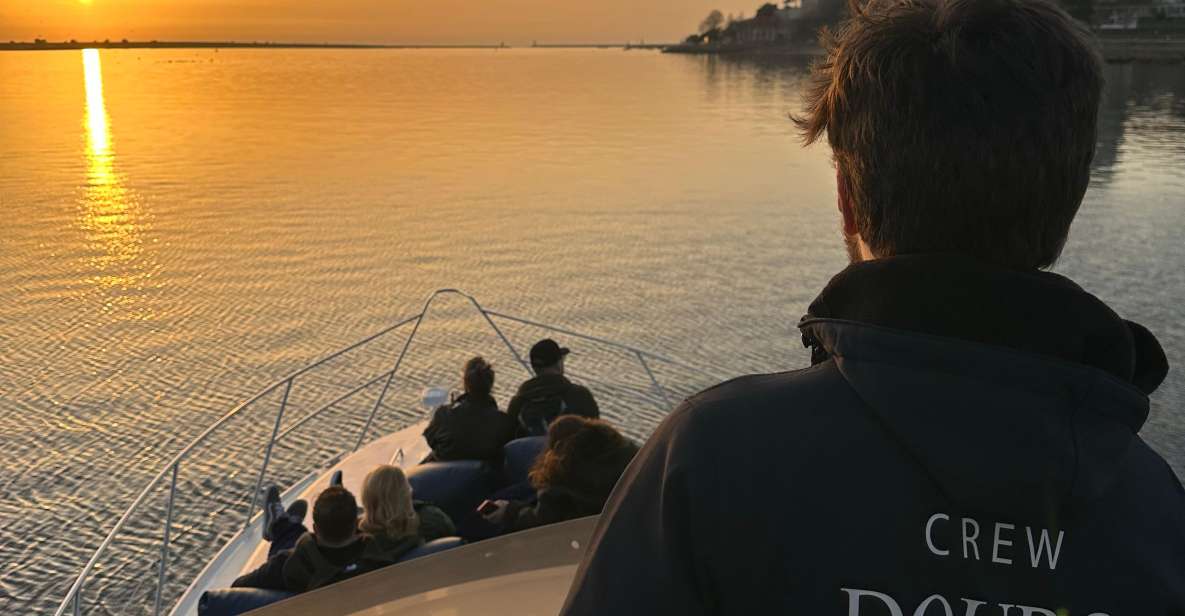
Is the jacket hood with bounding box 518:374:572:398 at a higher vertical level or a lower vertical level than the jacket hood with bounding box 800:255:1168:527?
lower

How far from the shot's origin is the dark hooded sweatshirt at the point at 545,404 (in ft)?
16.9

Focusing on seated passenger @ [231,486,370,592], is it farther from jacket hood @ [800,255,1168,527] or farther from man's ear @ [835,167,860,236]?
jacket hood @ [800,255,1168,527]

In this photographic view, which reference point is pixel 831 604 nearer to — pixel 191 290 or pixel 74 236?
pixel 191 290

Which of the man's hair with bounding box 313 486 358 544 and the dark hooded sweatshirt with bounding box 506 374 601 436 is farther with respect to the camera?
the dark hooded sweatshirt with bounding box 506 374 601 436

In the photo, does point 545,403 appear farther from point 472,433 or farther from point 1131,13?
point 1131,13

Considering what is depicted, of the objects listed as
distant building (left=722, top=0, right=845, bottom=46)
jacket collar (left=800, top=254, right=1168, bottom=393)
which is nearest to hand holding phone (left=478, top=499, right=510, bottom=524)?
jacket collar (left=800, top=254, right=1168, bottom=393)

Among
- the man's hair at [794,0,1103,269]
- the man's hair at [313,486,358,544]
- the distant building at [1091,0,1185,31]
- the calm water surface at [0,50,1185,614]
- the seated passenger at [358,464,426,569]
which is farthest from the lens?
the distant building at [1091,0,1185,31]

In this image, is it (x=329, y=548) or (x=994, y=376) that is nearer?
(x=994, y=376)

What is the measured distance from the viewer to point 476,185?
19.4 m

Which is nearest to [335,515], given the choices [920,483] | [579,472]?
[579,472]

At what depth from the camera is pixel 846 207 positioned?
1.05m

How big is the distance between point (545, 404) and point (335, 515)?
181 centimetres

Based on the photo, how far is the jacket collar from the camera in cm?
87

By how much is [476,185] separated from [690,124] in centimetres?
1479
